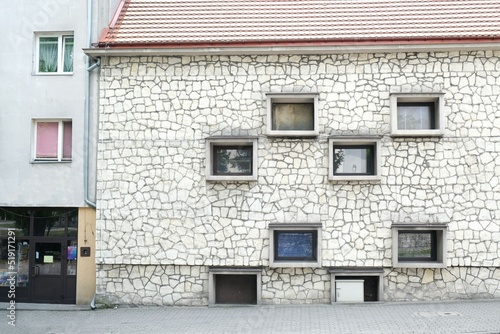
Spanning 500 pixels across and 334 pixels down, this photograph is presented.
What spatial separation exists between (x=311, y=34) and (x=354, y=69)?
148 centimetres

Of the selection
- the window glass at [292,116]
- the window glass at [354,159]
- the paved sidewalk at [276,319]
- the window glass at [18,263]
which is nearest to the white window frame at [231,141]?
the window glass at [292,116]

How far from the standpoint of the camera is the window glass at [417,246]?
1184 centimetres

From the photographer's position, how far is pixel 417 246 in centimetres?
1191

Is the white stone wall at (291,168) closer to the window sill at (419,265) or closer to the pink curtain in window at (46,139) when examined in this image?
the window sill at (419,265)

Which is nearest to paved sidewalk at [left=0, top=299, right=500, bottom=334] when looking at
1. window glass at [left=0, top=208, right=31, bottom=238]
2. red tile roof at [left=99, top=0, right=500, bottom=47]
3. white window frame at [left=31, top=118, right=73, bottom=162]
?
window glass at [left=0, top=208, right=31, bottom=238]

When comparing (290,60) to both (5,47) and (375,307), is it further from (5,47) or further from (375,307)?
(5,47)

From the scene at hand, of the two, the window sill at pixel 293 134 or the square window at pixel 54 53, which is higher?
the square window at pixel 54 53

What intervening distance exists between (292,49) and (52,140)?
7.21 metres

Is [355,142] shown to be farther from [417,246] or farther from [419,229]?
[417,246]

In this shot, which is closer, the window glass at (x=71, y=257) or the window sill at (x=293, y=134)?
the window sill at (x=293, y=134)

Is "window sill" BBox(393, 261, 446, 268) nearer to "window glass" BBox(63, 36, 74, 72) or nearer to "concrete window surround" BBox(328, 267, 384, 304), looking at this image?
"concrete window surround" BBox(328, 267, 384, 304)

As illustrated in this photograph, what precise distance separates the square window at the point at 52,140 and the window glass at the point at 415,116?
30.0ft

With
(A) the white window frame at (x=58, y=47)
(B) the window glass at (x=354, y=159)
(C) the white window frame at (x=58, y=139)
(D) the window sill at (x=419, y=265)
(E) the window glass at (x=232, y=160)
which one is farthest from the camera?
(A) the white window frame at (x=58, y=47)

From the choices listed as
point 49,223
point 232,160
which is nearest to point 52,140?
point 49,223
